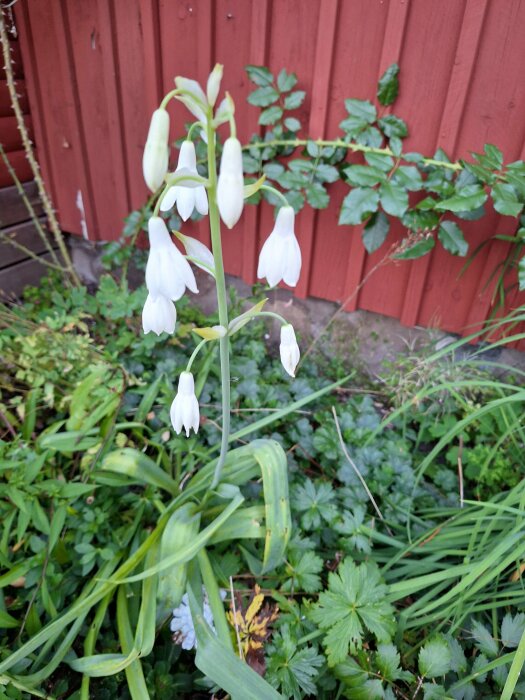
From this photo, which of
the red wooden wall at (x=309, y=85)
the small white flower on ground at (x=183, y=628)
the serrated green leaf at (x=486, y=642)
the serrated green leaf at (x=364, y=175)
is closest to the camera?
the serrated green leaf at (x=486, y=642)

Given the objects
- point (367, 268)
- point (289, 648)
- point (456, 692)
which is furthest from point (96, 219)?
point (456, 692)

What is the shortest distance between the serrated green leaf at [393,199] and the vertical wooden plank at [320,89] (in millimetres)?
465

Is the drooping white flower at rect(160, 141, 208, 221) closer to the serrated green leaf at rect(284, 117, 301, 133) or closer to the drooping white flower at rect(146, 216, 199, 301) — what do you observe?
the drooping white flower at rect(146, 216, 199, 301)

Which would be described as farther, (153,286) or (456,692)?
(456,692)

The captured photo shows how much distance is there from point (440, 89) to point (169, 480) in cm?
187

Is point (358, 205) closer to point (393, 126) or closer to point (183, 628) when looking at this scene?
point (393, 126)

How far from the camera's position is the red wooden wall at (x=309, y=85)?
1.91 meters

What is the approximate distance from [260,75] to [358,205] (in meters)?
0.76

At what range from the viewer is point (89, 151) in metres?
3.01

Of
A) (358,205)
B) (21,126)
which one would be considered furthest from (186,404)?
(21,126)

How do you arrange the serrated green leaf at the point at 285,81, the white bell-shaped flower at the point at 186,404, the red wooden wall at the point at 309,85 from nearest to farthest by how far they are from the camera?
the white bell-shaped flower at the point at 186,404 < the red wooden wall at the point at 309,85 < the serrated green leaf at the point at 285,81

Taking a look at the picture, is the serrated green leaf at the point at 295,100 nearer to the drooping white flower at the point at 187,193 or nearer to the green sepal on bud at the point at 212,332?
the drooping white flower at the point at 187,193

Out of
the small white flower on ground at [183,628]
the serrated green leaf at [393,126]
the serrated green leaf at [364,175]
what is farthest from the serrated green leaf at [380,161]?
the small white flower on ground at [183,628]

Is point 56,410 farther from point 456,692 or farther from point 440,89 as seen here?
point 440,89
